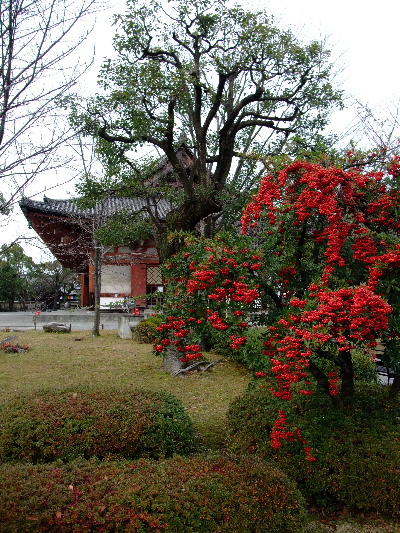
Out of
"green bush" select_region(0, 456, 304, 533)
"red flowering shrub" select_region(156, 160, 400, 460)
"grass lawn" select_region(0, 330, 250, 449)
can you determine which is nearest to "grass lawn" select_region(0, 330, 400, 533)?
"grass lawn" select_region(0, 330, 250, 449)

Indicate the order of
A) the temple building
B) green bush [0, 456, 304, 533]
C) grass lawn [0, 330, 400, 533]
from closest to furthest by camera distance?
1. green bush [0, 456, 304, 533]
2. grass lawn [0, 330, 400, 533]
3. the temple building

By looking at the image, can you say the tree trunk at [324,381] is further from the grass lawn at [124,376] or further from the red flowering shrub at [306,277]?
the grass lawn at [124,376]

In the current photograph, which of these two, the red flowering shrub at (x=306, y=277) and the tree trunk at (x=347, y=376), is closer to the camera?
the red flowering shrub at (x=306, y=277)

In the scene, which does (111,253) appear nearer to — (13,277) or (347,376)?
(13,277)

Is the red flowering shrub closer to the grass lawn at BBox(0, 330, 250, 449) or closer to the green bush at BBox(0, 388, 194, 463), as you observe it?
the green bush at BBox(0, 388, 194, 463)

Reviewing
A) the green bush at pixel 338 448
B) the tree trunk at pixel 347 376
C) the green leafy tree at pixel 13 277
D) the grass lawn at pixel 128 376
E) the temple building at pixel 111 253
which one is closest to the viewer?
the green bush at pixel 338 448

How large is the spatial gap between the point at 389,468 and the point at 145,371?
21.1ft

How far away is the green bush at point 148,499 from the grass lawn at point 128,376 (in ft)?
2.49

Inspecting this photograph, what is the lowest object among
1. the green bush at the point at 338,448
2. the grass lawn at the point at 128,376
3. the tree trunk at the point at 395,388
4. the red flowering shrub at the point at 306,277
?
the grass lawn at the point at 128,376

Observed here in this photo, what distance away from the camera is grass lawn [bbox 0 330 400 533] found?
587 cm

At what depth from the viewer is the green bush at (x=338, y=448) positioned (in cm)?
367

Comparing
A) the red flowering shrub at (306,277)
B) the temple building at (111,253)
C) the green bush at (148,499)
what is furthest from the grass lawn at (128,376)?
the temple building at (111,253)

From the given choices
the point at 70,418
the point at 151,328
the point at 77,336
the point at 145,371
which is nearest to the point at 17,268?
the point at 77,336

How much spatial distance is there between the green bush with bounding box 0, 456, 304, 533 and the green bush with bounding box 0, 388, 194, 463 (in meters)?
0.63
